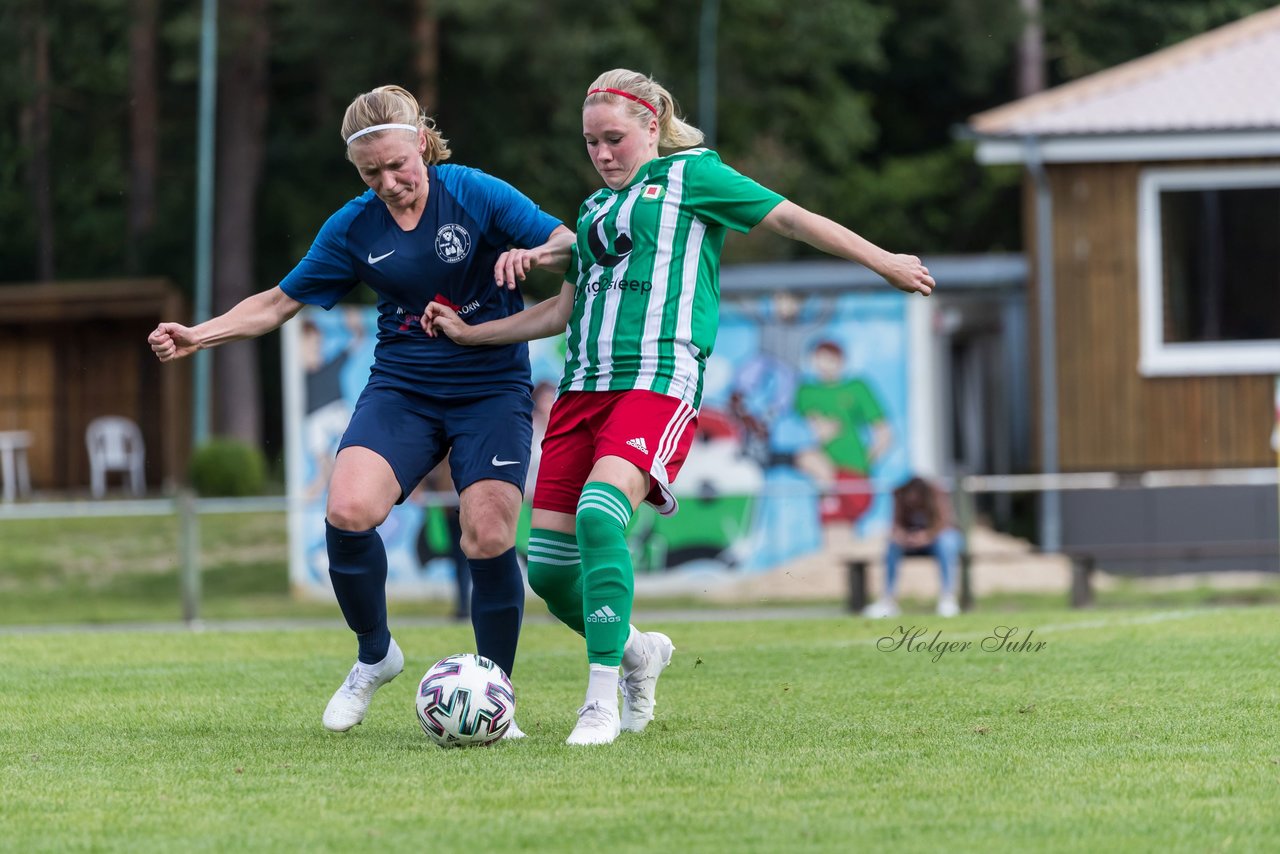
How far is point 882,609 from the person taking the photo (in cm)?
1402

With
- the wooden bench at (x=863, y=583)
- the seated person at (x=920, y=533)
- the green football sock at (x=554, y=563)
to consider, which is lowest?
the wooden bench at (x=863, y=583)

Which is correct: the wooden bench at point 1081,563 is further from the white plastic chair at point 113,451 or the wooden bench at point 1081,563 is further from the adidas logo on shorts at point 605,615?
the white plastic chair at point 113,451

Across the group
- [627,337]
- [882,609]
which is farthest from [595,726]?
[882,609]

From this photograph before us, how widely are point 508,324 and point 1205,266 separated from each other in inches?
585

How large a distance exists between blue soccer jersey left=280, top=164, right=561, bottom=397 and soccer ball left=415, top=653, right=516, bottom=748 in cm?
107

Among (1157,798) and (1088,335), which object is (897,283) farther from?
(1088,335)

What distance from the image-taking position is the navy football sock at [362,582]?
6.10m

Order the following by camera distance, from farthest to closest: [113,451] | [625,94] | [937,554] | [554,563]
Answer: [113,451], [937,554], [554,563], [625,94]

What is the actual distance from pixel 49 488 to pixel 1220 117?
70.2ft

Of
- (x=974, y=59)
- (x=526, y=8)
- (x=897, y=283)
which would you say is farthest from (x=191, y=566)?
(x=974, y=59)

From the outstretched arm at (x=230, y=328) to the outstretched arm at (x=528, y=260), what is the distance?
87 cm

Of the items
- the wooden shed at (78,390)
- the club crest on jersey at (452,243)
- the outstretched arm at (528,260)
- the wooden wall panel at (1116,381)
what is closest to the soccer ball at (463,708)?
the outstretched arm at (528,260)

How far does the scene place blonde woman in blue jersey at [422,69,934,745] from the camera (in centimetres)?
571

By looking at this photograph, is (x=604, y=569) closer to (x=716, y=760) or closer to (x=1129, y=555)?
(x=716, y=760)
